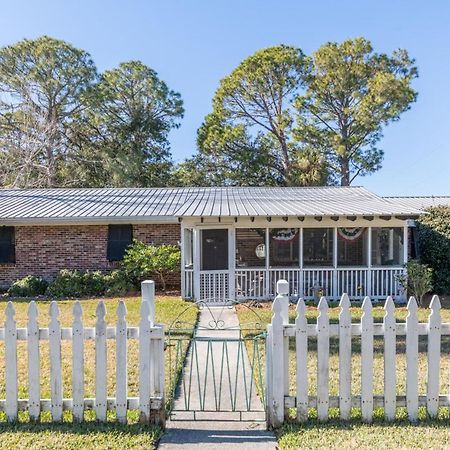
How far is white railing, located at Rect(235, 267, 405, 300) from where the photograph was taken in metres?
11.4

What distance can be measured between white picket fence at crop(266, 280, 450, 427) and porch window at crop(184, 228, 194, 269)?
8318 mm

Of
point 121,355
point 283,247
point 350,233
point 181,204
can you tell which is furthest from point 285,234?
point 121,355

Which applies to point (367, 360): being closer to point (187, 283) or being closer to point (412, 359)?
point (412, 359)

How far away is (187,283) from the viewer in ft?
37.3

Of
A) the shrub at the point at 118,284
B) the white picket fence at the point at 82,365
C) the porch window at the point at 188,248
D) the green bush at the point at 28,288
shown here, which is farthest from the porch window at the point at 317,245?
the white picket fence at the point at 82,365

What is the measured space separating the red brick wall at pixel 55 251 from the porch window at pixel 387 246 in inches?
274

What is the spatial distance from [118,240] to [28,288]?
3115 millimetres

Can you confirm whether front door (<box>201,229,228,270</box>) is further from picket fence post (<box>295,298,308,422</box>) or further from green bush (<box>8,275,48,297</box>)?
picket fence post (<box>295,298,308,422</box>)

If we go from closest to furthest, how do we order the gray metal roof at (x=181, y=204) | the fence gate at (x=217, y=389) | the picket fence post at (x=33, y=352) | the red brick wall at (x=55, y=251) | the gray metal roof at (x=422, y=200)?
the picket fence post at (x=33, y=352)
the fence gate at (x=217, y=389)
the gray metal roof at (x=181, y=204)
the red brick wall at (x=55, y=251)
the gray metal roof at (x=422, y=200)

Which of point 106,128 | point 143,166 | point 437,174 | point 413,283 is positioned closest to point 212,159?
point 143,166

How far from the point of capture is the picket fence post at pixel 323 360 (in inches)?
143

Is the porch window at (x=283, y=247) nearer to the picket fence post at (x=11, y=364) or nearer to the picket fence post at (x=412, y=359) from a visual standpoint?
the picket fence post at (x=412, y=359)

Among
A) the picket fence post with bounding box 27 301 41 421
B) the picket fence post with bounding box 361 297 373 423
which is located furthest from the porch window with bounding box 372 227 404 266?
the picket fence post with bounding box 27 301 41 421

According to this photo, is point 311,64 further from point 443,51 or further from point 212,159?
point 443,51
